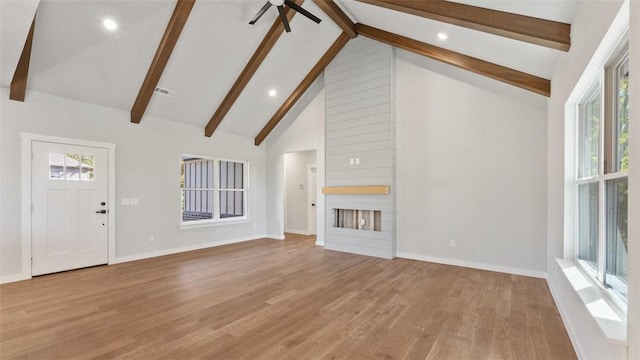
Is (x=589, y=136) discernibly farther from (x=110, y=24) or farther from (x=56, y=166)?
(x=56, y=166)

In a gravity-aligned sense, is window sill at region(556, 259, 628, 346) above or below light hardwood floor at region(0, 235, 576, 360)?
above

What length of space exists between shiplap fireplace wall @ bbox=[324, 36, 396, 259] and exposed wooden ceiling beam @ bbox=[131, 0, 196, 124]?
3.15 meters

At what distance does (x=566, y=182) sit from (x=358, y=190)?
A: 3241 mm

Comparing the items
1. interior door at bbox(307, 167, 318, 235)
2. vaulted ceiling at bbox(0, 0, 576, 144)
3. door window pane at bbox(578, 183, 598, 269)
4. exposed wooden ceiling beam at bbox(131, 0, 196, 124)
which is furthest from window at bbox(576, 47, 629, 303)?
interior door at bbox(307, 167, 318, 235)

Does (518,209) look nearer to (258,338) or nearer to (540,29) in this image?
(540,29)

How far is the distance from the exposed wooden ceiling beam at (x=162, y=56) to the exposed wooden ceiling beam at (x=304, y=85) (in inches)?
111

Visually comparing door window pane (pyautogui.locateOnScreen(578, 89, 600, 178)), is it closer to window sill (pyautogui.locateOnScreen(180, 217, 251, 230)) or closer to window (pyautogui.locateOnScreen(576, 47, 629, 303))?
window (pyautogui.locateOnScreen(576, 47, 629, 303))

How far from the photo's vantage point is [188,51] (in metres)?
4.60

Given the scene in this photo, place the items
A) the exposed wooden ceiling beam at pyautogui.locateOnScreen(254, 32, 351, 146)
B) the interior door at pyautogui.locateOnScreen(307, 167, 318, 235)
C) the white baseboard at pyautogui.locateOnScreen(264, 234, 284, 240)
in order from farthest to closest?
the interior door at pyautogui.locateOnScreen(307, 167, 318, 235), the white baseboard at pyautogui.locateOnScreen(264, 234, 284, 240), the exposed wooden ceiling beam at pyautogui.locateOnScreen(254, 32, 351, 146)

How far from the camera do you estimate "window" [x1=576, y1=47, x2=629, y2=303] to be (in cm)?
186

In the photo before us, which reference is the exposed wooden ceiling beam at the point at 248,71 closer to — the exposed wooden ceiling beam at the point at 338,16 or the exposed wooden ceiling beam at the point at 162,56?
the exposed wooden ceiling beam at the point at 338,16

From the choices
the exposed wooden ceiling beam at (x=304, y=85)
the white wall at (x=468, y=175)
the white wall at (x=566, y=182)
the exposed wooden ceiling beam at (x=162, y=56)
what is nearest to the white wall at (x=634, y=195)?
the white wall at (x=566, y=182)

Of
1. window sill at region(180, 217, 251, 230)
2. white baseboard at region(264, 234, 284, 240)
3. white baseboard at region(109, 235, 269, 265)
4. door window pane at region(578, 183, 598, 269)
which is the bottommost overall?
white baseboard at region(264, 234, 284, 240)

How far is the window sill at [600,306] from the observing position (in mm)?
1526
